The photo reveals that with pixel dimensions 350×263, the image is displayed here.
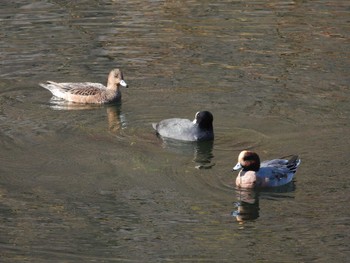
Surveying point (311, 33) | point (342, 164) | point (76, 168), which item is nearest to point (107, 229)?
point (76, 168)

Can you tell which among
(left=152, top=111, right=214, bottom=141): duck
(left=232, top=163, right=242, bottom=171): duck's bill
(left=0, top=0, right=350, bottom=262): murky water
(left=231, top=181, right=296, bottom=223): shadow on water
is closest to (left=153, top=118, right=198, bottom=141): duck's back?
(left=152, top=111, right=214, bottom=141): duck

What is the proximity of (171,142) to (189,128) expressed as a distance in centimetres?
33

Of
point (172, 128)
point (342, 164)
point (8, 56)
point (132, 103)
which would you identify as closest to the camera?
point (342, 164)

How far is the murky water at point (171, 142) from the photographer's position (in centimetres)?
1245

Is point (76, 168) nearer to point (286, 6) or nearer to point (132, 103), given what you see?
point (132, 103)

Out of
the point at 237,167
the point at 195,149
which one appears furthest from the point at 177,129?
the point at 237,167

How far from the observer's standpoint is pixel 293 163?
14.3 m

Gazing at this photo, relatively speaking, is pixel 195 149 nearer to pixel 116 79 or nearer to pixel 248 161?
pixel 248 161

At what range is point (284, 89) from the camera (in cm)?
1784

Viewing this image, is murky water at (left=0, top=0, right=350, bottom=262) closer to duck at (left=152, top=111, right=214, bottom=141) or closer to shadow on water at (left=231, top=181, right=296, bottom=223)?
shadow on water at (left=231, top=181, right=296, bottom=223)

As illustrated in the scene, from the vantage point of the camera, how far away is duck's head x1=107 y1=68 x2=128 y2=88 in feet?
59.0

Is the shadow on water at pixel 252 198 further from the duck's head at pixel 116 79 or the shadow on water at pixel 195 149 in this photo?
the duck's head at pixel 116 79

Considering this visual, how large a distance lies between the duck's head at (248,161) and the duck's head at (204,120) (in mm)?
1665

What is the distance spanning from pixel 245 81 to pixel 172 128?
266 centimetres
